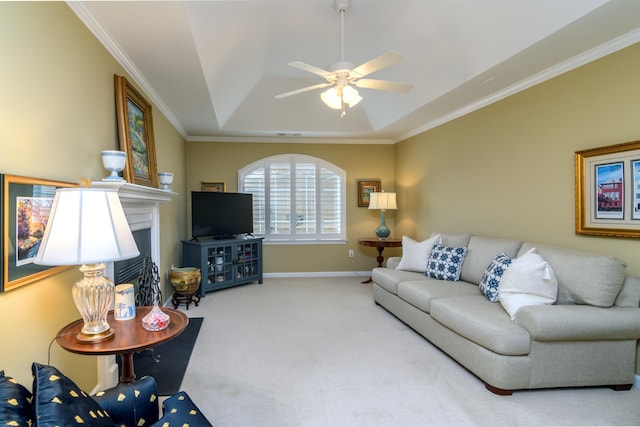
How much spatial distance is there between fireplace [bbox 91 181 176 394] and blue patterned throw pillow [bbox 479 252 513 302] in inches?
119

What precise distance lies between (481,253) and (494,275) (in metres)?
0.56

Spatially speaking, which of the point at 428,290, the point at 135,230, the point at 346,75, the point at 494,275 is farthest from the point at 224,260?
the point at 494,275

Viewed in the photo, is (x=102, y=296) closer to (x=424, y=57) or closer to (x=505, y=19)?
(x=505, y=19)

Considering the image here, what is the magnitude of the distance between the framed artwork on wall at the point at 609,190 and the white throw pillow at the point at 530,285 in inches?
22.2

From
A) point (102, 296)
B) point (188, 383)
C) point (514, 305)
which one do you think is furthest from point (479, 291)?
point (102, 296)

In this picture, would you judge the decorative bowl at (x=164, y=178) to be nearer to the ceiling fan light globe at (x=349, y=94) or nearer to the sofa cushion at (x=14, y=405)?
the ceiling fan light globe at (x=349, y=94)

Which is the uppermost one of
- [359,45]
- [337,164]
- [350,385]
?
[359,45]

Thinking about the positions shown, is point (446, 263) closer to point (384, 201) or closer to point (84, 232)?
point (384, 201)

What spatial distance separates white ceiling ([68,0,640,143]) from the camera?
2.44 m

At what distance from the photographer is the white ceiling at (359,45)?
7.99ft

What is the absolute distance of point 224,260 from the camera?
214 inches

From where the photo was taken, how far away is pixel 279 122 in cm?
560

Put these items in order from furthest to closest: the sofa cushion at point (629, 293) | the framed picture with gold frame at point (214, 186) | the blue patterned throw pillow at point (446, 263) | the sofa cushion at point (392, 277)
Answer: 1. the framed picture with gold frame at point (214, 186)
2. the sofa cushion at point (392, 277)
3. the blue patterned throw pillow at point (446, 263)
4. the sofa cushion at point (629, 293)


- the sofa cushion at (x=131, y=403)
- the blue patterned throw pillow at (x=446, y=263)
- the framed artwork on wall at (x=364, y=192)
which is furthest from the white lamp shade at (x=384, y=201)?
the sofa cushion at (x=131, y=403)
